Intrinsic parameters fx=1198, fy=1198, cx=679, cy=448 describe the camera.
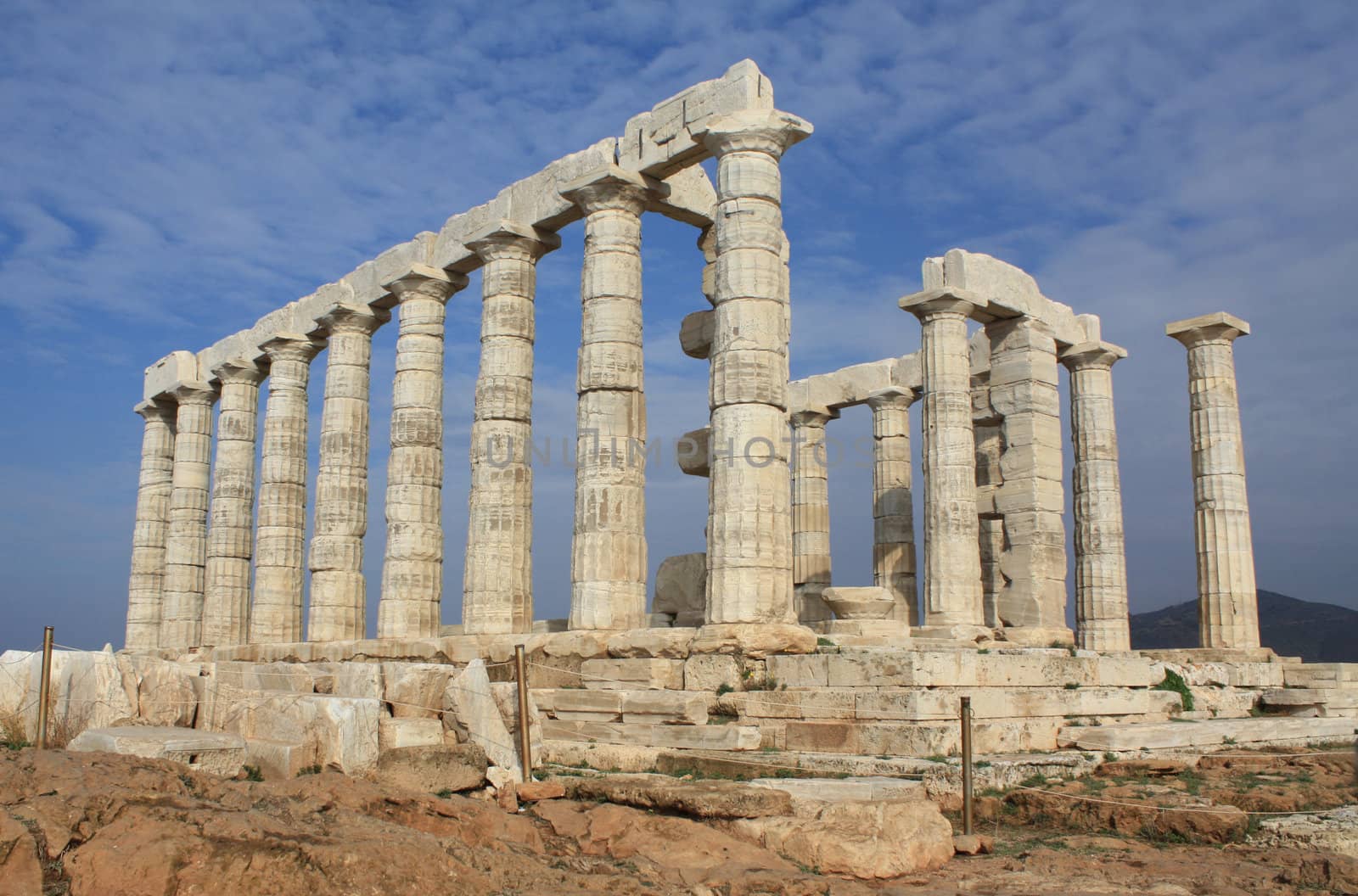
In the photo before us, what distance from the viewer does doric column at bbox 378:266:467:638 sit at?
74.9ft

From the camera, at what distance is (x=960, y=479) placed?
2217 cm

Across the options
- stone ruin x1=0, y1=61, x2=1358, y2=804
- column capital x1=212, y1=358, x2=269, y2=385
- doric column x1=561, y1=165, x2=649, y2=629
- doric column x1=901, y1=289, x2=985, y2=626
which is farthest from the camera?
column capital x1=212, y1=358, x2=269, y2=385

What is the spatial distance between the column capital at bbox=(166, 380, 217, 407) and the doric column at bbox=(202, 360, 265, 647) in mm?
1451

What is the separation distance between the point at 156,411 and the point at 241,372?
17.7 feet

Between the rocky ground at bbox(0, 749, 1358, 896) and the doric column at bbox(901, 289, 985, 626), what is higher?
the doric column at bbox(901, 289, 985, 626)

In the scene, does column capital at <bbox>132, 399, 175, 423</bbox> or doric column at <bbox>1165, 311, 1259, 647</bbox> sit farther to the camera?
column capital at <bbox>132, 399, 175, 423</bbox>

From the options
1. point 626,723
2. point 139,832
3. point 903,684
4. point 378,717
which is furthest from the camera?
point 626,723

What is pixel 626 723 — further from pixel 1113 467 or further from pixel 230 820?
Answer: pixel 1113 467

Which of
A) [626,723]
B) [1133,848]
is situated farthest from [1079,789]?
[626,723]

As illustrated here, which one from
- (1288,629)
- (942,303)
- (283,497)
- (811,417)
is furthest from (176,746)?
(1288,629)

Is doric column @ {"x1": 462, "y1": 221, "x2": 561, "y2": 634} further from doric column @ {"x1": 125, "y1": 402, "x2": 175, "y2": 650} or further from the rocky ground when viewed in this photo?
doric column @ {"x1": 125, "y1": 402, "x2": 175, "y2": 650}

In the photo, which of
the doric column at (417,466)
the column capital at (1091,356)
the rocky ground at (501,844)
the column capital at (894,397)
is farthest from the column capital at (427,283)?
the rocky ground at (501,844)

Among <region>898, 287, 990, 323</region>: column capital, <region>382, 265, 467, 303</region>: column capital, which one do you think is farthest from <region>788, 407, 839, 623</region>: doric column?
<region>382, 265, 467, 303</region>: column capital

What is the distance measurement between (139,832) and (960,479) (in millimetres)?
18192
